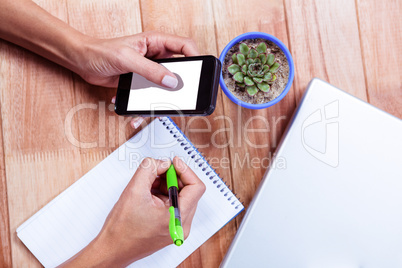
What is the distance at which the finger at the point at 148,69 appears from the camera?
0.57m

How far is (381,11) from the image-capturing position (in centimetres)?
73

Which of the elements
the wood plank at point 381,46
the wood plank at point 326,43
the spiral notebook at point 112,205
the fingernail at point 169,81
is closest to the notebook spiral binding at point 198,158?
the spiral notebook at point 112,205

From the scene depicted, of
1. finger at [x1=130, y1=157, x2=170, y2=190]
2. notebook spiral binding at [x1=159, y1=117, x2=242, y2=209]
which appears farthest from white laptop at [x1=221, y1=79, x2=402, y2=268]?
finger at [x1=130, y1=157, x2=170, y2=190]

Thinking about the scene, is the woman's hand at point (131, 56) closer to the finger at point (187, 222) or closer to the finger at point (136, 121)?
the finger at point (136, 121)

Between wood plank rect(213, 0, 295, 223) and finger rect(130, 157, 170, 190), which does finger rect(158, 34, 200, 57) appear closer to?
wood plank rect(213, 0, 295, 223)

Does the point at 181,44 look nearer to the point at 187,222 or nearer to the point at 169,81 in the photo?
the point at 169,81

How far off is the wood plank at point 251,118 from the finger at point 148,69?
0.57 feet

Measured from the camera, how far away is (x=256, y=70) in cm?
62

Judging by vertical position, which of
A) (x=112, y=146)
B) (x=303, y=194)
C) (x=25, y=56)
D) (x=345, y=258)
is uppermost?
(x=25, y=56)

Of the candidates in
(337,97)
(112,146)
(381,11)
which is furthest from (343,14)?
(112,146)

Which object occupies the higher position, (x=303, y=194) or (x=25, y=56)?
(x=25, y=56)

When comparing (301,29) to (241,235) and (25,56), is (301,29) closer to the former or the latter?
(241,235)

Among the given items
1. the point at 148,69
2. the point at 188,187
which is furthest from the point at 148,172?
the point at 148,69

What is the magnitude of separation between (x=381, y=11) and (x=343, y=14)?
83mm
